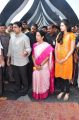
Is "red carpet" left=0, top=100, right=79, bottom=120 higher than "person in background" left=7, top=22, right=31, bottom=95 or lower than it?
lower

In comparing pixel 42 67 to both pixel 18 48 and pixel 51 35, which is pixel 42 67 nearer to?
pixel 18 48

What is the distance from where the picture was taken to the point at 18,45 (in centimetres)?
601

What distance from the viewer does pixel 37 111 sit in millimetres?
5398

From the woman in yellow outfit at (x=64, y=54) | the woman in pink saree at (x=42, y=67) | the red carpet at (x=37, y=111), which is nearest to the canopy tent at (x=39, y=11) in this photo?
the woman in yellow outfit at (x=64, y=54)

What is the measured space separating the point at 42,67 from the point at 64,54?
19.6 inches

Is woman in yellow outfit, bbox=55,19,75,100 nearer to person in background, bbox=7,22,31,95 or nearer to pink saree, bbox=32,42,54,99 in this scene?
pink saree, bbox=32,42,54,99

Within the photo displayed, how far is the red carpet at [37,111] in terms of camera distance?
5133 mm

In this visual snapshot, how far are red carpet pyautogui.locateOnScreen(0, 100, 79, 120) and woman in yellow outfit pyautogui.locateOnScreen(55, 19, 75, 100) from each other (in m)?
0.47

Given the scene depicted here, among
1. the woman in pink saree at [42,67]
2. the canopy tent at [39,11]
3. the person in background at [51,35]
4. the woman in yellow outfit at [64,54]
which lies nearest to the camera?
the woman in yellow outfit at [64,54]

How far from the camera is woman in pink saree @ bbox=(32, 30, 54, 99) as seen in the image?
5965mm

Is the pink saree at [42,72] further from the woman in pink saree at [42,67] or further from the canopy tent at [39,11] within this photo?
the canopy tent at [39,11]

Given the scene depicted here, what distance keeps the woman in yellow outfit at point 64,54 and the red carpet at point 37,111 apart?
47cm

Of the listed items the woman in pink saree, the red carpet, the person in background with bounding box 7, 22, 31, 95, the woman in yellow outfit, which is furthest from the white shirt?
the red carpet

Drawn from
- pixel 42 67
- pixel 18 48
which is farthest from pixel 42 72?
pixel 18 48
